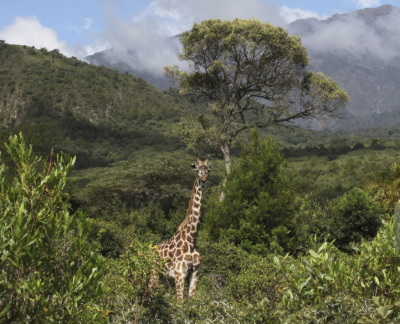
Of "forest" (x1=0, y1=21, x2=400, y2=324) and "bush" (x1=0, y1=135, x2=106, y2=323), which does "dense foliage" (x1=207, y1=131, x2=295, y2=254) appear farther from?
"bush" (x1=0, y1=135, x2=106, y2=323)

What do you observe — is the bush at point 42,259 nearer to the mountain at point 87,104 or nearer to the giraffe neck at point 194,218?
the giraffe neck at point 194,218

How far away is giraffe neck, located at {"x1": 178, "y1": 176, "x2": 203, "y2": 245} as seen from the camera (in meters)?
7.14

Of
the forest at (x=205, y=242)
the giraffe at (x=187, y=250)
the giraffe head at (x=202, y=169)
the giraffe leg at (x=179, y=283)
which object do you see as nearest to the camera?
the forest at (x=205, y=242)

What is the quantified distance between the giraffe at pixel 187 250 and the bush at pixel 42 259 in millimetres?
3295

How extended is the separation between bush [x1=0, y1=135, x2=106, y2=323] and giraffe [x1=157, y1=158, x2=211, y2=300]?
3.29 metres

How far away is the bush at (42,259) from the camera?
2973 mm

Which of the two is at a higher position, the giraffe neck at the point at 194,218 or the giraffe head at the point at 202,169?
the giraffe head at the point at 202,169

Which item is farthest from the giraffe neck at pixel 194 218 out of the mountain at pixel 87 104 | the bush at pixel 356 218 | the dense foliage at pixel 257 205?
the mountain at pixel 87 104

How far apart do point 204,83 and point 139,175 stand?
21.9ft

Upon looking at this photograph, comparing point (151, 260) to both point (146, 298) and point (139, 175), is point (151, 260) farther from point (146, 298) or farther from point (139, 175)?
point (139, 175)

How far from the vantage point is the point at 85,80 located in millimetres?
84438

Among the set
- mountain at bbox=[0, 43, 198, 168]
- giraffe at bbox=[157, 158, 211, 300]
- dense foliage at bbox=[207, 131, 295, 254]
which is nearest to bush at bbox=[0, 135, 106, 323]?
giraffe at bbox=[157, 158, 211, 300]

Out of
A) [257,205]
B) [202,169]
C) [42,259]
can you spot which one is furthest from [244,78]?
[42,259]

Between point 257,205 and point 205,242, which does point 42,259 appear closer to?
point 205,242
